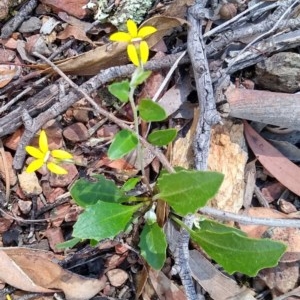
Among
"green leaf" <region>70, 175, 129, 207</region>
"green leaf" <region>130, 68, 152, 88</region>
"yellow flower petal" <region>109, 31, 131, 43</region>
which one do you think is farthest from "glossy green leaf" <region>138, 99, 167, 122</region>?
"green leaf" <region>70, 175, 129, 207</region>

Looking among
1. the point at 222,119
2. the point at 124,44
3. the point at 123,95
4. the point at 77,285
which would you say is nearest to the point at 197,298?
the point at 77,285

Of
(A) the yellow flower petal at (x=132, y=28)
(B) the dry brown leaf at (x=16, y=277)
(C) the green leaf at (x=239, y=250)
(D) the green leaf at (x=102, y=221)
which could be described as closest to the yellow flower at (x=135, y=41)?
(A) the yellow flower petal at (x=132, y=28)

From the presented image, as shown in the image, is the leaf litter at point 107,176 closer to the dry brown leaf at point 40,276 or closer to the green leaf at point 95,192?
the dry brown leaf at point 40,276

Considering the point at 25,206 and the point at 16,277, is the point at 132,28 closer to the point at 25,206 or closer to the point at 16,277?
the point at 25,206

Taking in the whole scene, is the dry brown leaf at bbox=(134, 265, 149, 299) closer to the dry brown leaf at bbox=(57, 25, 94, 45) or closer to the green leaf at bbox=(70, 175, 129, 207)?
the green leaf at bbox=(70, 175, 129, 207)

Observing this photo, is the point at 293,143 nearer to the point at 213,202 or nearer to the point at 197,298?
the point at 213,202

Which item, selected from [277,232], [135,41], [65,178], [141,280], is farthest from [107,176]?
[277,232]
